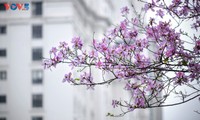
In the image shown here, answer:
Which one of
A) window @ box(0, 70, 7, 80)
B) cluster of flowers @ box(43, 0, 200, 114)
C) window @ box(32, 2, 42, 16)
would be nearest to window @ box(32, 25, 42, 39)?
window @ box(32, 2, 42, 16)

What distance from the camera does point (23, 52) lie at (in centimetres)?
1102

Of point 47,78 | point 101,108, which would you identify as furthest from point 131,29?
point 101,108

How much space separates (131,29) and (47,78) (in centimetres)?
878

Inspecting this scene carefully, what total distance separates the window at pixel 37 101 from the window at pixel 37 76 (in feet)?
1.34

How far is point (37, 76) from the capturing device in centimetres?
1080

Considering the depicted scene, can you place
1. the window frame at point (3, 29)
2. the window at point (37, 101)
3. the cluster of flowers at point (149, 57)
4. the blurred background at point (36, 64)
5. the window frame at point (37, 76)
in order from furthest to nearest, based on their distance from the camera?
the window frame at point (3, 29), the window frame at point (37, 76), the window at point (37, 101), the blurred background at point (36, 64), the cluster of flowers at point (149, 57)

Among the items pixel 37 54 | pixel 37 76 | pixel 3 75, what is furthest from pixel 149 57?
pixel 3 75

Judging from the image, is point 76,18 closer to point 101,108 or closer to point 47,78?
point 47,78

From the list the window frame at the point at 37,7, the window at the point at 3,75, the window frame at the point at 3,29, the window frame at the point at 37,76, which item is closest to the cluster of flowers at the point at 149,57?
the window frame at the point at 37,76

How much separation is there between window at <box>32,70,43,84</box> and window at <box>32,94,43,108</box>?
407 mm

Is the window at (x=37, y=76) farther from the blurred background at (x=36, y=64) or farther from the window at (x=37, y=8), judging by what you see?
the window at (x=37, y=8)

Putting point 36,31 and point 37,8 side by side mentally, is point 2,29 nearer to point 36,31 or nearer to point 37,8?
point 36,31

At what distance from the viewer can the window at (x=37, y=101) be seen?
10.5m

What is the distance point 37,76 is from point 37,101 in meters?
0.74
